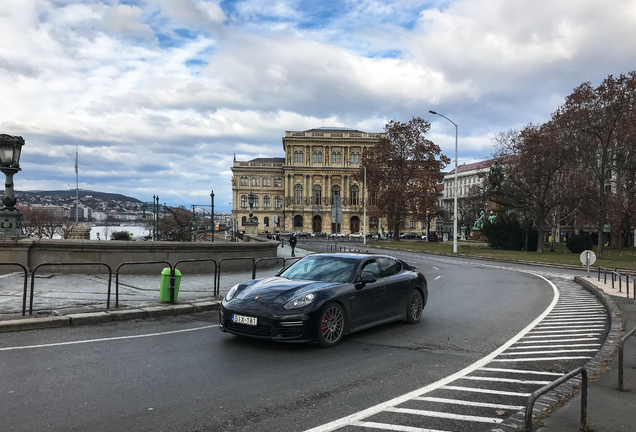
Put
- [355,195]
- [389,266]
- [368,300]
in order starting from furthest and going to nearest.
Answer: [355,195] → [389,266] → [368,300]

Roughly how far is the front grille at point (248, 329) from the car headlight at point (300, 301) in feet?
1.42

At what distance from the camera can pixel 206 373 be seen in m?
6.08

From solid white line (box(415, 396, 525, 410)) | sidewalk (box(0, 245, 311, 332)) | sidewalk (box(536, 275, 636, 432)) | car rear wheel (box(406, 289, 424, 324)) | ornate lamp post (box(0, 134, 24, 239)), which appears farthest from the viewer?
ornate lamp post (box(0, 134, 24, 239))

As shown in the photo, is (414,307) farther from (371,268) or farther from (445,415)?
(445,415)

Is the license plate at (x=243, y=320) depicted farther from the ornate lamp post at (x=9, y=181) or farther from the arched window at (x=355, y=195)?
the arched window at (x=355, y=195)

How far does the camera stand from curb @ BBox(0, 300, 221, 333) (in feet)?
27.4

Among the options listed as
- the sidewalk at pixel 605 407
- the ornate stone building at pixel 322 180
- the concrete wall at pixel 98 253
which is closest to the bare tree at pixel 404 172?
the concrete wall at pixel 98 253

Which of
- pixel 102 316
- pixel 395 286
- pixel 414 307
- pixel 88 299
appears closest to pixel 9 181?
pixel 88 299

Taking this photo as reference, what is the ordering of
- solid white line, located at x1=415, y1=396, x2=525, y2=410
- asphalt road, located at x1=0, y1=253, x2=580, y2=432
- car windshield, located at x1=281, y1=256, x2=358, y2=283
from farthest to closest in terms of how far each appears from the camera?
car windshield, located at x1=281, y1=256, x2=358, y2=283, solid white line, located at x1=415, y1=396, x2=525, y2=410, asphalt road, located at x1=0, y1=253, x2=580, y2=432

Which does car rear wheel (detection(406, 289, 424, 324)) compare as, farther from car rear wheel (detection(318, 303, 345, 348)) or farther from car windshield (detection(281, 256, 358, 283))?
car rear wheel (detection(318, 303, 345, 348))

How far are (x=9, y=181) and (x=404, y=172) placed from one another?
51.4 metres

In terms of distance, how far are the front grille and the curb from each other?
9.62ft

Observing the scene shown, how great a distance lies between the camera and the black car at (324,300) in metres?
7.28

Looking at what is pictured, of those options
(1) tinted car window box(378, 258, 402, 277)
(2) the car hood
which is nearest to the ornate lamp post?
(2) the car hood
